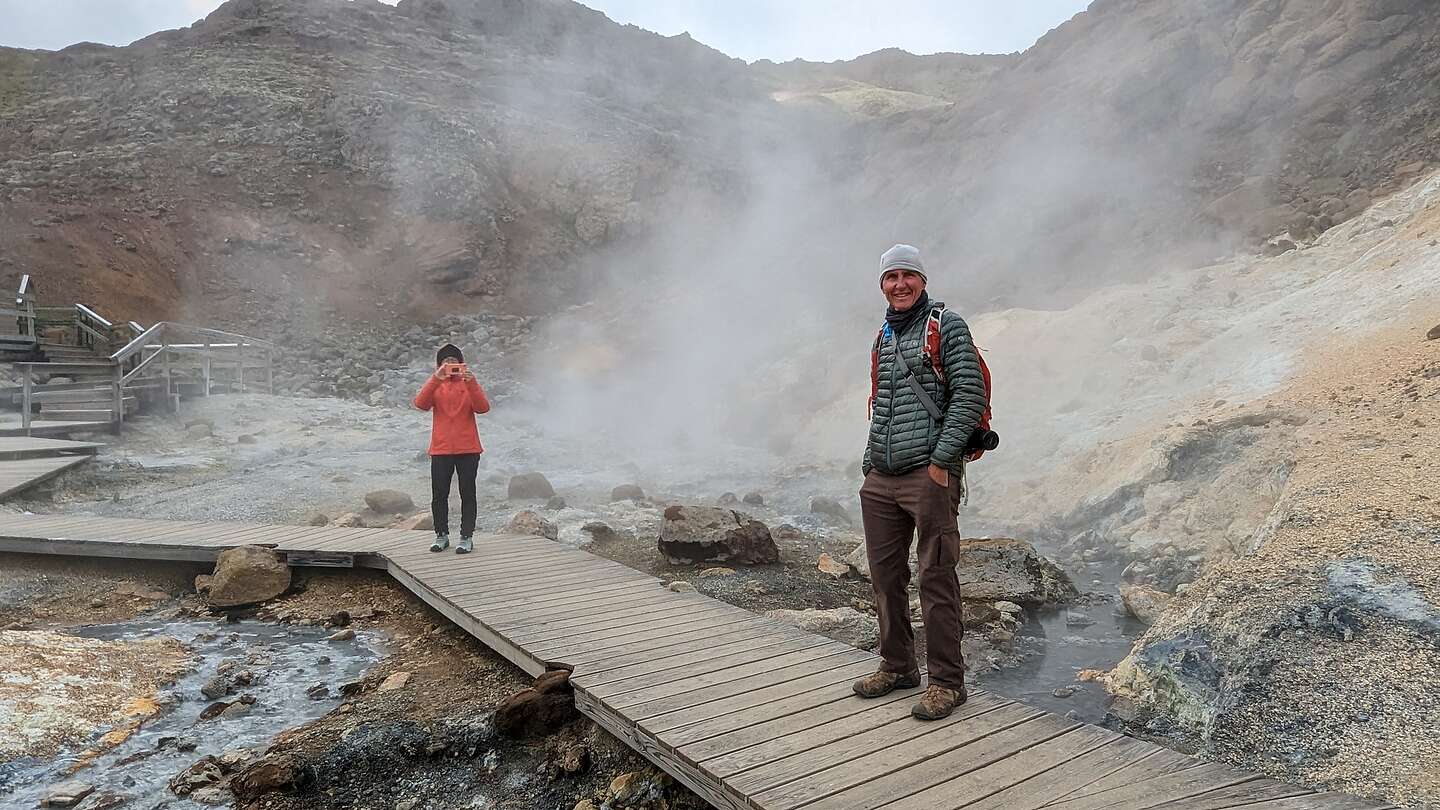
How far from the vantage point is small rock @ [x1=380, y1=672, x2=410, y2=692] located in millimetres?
3863

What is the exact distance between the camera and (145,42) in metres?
26.7

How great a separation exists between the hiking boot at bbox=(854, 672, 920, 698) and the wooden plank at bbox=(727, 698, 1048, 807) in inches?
7.0

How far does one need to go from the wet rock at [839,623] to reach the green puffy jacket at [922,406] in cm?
205

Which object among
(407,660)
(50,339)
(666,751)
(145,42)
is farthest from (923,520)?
(145,42)

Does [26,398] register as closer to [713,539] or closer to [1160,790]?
[713,539]

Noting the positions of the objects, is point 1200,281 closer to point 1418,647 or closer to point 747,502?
point 747,502

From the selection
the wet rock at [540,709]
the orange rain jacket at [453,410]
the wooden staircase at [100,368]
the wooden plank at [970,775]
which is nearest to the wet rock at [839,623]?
the wet rock at [540,709]

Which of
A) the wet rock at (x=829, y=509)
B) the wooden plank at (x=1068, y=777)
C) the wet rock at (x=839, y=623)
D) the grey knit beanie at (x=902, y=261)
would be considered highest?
the grey knit beanie at (x=902, y=261)

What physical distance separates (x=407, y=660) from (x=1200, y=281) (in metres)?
10.9

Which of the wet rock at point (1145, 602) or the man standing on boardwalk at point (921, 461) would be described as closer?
the man standing on boardwalk at point (921, 461)

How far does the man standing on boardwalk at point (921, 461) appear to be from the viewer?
2.57 meters

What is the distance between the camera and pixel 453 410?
514 centimetres

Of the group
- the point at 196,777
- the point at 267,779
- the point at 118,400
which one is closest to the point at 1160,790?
the point at 267,779

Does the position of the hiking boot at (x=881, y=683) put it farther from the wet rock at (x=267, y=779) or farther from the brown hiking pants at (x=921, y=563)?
the wet rock at (x=267, y=779)
